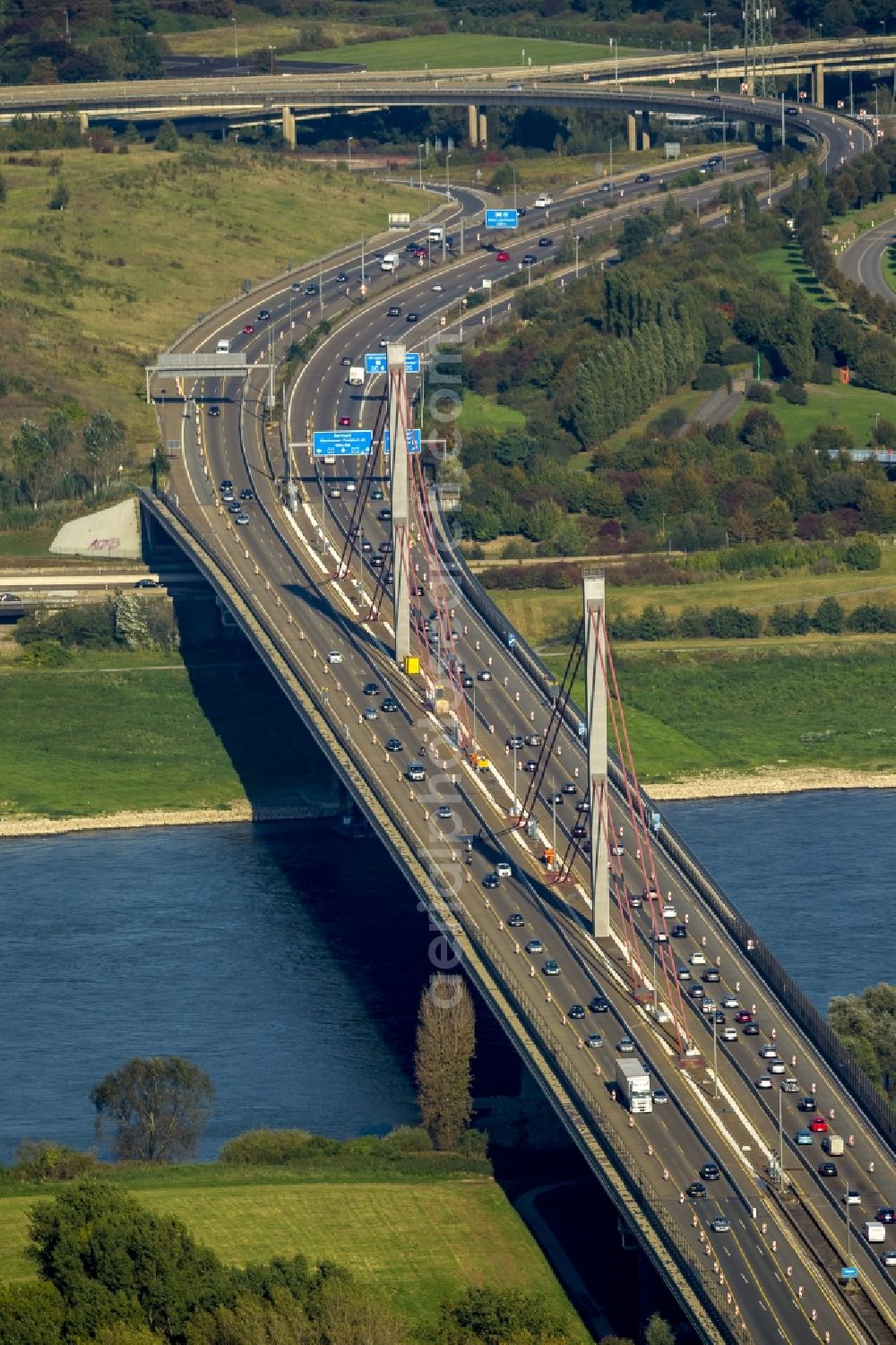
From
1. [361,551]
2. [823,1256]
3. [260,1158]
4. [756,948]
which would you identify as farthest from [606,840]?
[361,551]

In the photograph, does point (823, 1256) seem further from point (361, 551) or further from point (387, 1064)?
point (361, 551)

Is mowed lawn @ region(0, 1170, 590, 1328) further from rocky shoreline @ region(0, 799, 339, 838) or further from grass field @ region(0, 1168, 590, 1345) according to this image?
rocky shoreline @ region(0, 799, 339, 838)

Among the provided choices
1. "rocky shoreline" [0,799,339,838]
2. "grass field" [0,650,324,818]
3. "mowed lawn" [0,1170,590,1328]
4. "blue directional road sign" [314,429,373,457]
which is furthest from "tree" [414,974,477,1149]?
"blue directional road sign" [314,429,373,457]

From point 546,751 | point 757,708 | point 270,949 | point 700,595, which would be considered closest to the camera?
point 270,949

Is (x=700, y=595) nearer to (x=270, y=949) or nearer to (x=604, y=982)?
(x=270, y=949)

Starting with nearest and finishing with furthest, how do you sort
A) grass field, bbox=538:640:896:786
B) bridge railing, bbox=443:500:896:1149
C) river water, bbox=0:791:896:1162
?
bridge railing, bbox=443:500:896:1149 → river water, bbox=0:791:896:1162 → grass field, bbox=538:640:896:786

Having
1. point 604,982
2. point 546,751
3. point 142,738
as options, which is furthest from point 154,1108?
point 142,738
